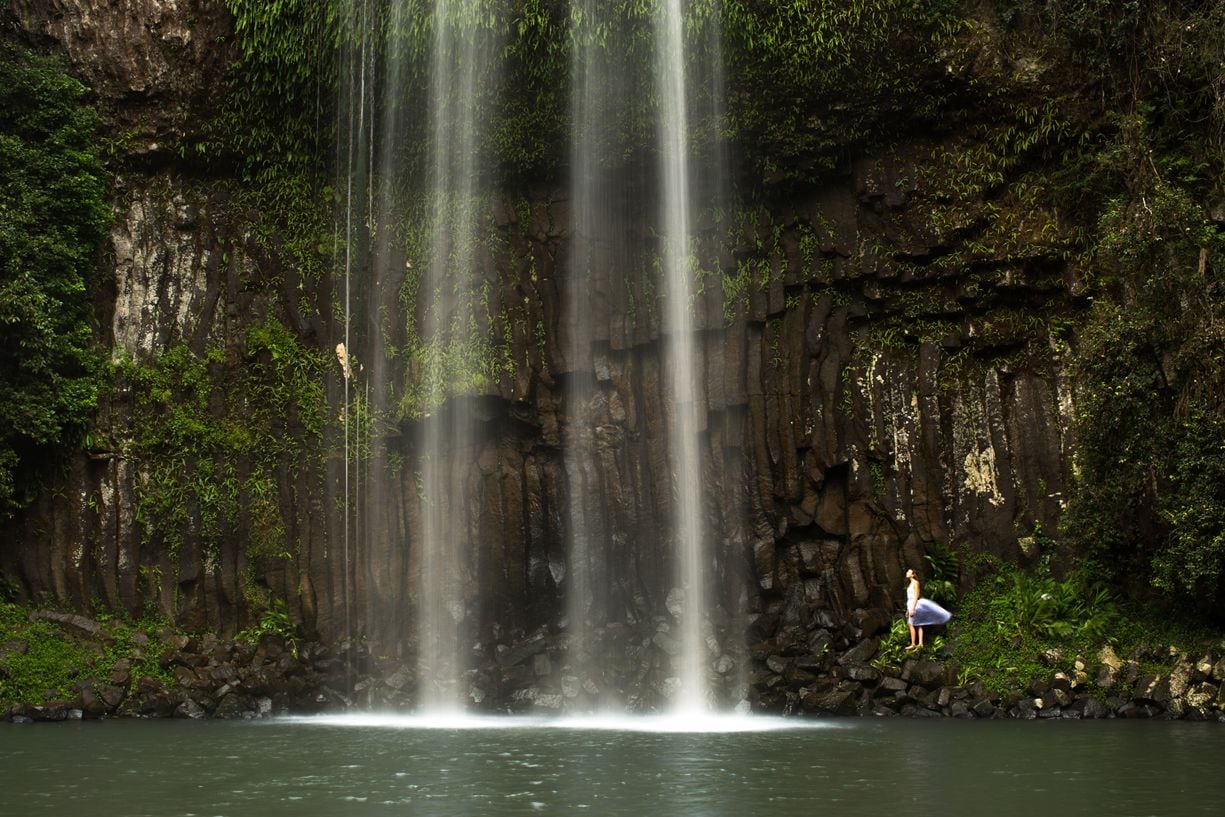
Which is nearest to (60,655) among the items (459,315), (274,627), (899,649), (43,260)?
(274,627)

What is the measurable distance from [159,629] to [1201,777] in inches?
583

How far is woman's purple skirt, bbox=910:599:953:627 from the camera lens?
17.5 m

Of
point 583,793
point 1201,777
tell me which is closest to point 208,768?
point 583,793

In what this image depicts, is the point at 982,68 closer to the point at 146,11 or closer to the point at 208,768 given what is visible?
the point at 146,11

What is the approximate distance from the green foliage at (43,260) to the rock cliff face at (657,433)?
59 cm

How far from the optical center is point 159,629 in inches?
745

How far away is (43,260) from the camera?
1930cm

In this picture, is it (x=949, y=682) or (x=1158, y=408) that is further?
(x=949, y=682)

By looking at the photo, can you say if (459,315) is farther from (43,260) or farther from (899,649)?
(899,649)

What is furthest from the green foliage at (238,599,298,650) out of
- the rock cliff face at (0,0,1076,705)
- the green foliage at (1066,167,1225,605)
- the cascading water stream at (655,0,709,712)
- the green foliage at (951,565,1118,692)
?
the green foliage at (1066,167,1225,605)

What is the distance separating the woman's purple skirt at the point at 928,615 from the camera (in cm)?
1747

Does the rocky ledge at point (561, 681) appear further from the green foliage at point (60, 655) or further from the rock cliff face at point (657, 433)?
the rock cliff face at point (657, 433)

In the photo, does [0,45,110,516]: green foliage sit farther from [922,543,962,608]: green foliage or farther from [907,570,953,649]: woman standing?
[922,543,962,608]: green foliage

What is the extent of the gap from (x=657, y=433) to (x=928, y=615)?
5079mm
